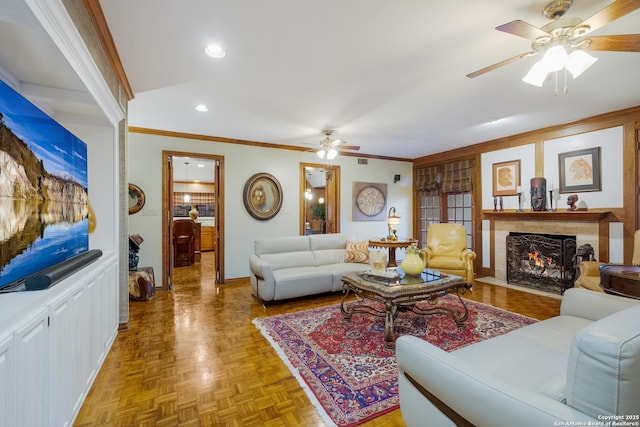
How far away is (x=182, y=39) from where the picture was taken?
2229 millimetres

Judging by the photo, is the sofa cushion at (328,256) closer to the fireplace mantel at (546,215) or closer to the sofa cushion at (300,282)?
the sofa cushion at (300,282)

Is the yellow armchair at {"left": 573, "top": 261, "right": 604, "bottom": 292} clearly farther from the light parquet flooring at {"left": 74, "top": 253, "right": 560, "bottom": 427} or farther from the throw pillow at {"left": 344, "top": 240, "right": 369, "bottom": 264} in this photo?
the throw pillow at {"left": 344, "top": 240, "right": 369, "bottom": 264}

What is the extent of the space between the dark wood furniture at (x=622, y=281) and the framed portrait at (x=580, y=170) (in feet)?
9.32

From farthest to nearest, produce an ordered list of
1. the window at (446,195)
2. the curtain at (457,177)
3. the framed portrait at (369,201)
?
the framed portrait at (369,201) → the window at (446,195) → the curtain at (457,177)

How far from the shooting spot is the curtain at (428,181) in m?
6.59

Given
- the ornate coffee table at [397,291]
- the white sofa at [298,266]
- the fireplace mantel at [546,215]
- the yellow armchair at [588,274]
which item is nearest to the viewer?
the ornate coffee table at [397,291]

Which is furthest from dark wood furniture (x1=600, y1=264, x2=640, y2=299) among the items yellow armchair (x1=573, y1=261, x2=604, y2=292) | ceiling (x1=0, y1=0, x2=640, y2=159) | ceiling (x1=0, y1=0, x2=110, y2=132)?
ceiling (x1=0, y1=0, x2=110, y2=132)

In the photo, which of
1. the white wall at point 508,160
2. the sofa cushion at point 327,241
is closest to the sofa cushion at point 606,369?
the sofa cushion at point 327,241

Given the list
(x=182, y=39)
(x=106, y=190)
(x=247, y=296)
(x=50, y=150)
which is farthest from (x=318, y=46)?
(x=247, y=296)

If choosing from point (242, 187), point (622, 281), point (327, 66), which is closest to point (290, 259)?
point (242, 187)

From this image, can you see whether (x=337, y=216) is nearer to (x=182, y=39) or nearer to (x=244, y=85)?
(x=244, y=85)

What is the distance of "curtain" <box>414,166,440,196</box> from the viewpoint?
6.59 m

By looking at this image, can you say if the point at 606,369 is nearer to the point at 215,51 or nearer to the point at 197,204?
the point at 215,51

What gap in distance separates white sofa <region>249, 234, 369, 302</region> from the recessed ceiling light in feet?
7.78
